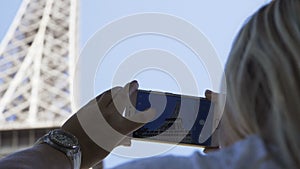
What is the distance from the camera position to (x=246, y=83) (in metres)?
0.62

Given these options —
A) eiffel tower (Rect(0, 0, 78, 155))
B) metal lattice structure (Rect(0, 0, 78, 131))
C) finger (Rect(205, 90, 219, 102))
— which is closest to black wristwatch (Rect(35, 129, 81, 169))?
finger (Rect(205, 90, 219, 102))

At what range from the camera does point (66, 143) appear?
0.94 m

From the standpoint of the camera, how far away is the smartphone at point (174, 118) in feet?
3.56

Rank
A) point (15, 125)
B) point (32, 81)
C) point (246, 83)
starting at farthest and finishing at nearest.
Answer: point (32, 81) → point (15, 125) → point (246, 83)

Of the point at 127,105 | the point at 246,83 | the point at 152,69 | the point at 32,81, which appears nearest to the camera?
the point at 246,83

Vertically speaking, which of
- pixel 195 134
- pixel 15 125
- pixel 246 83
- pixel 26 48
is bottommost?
pixel 15 125

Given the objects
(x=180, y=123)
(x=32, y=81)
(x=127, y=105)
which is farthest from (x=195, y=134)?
(x=32, y=81)

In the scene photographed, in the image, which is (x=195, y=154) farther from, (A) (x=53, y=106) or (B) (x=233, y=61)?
(A) (x=53, y=106)

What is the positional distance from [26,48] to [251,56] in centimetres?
1001

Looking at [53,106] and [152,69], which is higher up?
[152,69]

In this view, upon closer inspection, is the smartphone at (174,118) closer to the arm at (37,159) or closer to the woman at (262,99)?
the arm at (37,159)

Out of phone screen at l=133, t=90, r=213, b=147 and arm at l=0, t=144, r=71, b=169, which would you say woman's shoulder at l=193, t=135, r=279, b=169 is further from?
phone screen at l=133, t=90, r=213, b=147

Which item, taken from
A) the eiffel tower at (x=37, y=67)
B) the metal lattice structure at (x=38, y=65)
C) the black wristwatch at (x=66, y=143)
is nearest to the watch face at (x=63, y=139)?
the black wristwatch at (x=66, y=143)

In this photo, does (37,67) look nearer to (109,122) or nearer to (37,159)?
(109,122)
